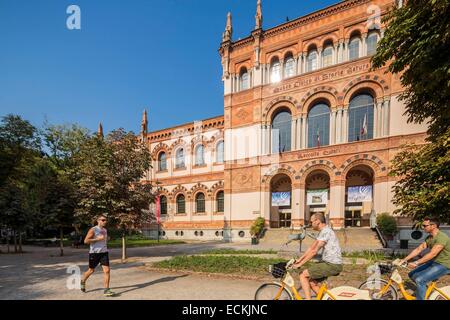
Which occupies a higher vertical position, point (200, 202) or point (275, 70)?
point (275, 70)

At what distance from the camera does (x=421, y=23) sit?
25.0ft

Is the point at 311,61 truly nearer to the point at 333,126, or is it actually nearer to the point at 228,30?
the point at 333,126

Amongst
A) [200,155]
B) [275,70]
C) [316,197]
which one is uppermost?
[275,70]

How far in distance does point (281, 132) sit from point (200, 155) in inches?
434

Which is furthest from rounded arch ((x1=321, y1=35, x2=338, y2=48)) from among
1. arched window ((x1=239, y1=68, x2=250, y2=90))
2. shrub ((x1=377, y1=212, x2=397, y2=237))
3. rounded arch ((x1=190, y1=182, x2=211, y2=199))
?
rounded arch ((x1=190, y1=182, x2=211, y2=199))

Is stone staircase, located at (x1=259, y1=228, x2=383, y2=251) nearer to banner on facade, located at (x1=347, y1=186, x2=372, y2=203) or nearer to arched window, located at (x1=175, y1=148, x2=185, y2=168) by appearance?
banner on facade, located at (x1=347, y1=186, x2=372, y2=203)

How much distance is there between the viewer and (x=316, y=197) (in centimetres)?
2372

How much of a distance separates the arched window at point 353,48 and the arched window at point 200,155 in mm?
18576

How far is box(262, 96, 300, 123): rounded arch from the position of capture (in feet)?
80.4

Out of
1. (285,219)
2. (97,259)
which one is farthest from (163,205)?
(97,259)
